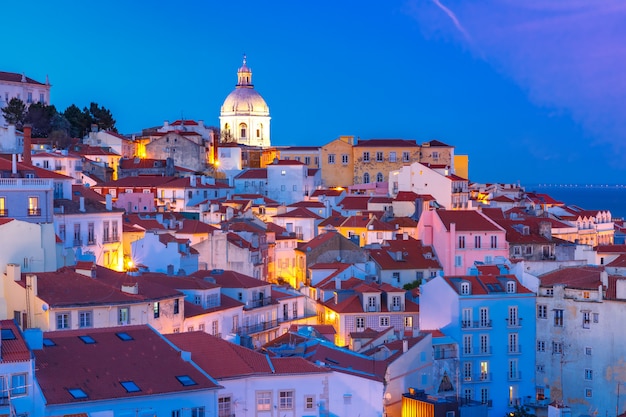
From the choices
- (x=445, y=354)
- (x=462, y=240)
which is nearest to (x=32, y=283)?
(x=445, y=354)

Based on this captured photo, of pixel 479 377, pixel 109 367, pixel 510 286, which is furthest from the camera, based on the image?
pixel 510 286

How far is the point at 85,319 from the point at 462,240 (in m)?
31.9

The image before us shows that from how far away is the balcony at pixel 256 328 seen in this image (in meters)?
48.8

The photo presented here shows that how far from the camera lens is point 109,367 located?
32.3 meters

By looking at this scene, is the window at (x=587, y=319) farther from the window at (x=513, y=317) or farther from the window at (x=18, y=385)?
the window at (x=18, y=385)

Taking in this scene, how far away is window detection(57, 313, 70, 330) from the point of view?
38.0 meters

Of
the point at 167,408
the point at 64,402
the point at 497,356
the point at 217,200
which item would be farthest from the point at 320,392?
the point at 217,200

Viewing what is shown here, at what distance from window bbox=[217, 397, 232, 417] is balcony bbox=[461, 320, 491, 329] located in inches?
650

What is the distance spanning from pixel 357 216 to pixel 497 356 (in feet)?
98.3

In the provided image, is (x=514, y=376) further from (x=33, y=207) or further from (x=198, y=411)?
(x=198, y=411)

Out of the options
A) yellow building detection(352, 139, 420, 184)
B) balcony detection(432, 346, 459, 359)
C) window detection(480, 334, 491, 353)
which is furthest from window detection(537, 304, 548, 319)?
yellow building detection(352, 139, 420, 184)

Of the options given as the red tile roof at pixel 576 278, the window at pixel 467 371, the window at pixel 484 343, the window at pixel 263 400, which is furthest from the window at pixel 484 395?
the window at pixel 263 400

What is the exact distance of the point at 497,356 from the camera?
49.5 meters

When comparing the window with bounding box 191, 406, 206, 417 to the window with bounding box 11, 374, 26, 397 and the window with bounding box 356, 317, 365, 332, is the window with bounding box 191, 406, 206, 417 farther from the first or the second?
the window with bounding box 356, 317, 365, 332
